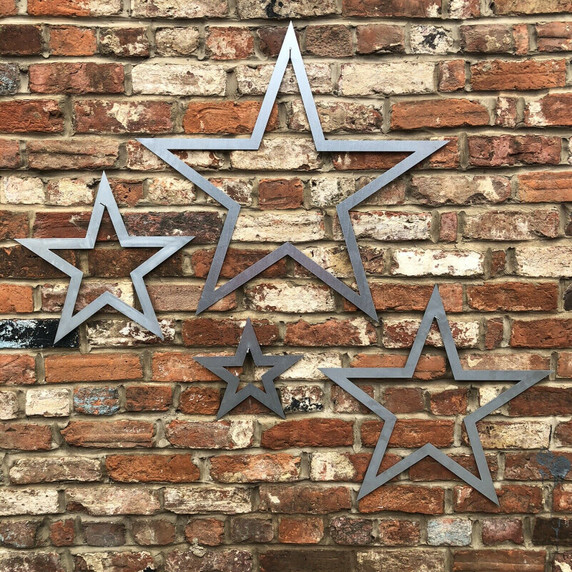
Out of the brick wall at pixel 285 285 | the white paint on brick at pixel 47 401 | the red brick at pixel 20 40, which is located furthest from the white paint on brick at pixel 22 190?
the white paint on brick at pixel 47 401

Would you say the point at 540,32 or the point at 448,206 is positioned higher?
the point at 540,32

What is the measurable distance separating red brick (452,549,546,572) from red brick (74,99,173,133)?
1251 millimetres

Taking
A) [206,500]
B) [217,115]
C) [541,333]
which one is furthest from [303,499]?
[217,115]

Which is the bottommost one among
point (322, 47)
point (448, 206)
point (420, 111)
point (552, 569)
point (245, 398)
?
point (552, 569)

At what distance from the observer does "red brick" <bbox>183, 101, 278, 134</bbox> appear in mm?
1328

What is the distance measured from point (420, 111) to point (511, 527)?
1.02m

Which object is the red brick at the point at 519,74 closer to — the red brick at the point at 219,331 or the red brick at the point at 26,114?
the red brick at the point at 219,331

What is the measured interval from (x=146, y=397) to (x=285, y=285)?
429 mm

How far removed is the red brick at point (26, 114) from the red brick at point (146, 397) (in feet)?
2.16

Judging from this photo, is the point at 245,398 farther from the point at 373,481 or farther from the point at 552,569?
the point at 552,569

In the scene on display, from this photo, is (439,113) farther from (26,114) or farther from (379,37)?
(26,114)

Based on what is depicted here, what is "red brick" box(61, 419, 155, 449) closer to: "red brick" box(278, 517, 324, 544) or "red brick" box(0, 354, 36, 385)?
"red brick" box(0, 354, 36, 385)

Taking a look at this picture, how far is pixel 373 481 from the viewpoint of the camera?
1.35 metres

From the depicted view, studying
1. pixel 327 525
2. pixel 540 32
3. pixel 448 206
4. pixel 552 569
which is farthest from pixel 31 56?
pixel 552 569
